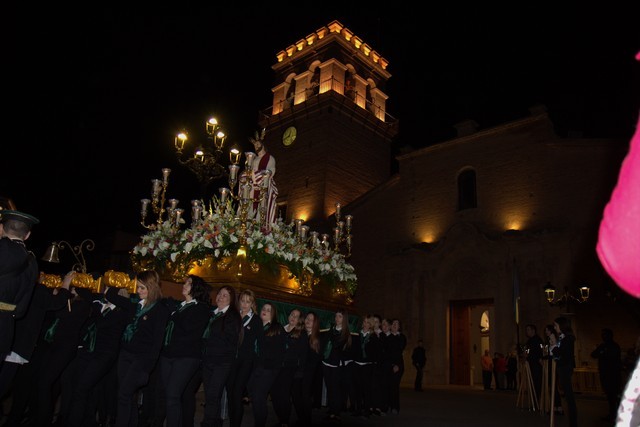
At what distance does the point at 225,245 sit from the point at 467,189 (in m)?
18.2

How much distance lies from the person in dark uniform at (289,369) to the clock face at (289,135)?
992 inches

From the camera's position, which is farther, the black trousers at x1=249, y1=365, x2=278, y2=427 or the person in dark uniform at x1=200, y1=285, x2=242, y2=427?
the black trousers at x1=249, y1=365, x2=278, y2=427

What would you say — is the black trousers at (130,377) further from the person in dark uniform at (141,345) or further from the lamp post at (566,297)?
the lamp post at (566,297)

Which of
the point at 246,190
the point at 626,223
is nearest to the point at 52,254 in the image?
the point at 246,190

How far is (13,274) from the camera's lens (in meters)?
4.21

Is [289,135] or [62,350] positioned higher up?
[289,135]

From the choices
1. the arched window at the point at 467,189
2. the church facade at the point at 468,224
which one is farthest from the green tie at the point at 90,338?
the arched window at the point at 467,189

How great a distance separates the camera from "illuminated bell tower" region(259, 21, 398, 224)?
29.7 m

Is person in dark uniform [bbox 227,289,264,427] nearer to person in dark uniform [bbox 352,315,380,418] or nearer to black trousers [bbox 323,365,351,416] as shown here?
black trousers [bbox 323,365,351,416]

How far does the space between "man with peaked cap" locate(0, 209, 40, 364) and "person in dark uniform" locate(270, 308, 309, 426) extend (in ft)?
12.3

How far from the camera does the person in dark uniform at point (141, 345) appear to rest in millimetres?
5469

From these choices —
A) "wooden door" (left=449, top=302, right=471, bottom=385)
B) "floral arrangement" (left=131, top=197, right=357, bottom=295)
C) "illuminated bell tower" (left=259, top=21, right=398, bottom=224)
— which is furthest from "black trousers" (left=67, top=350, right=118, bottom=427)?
"illuminated bell tower" (left=259, top=21, right=398, bottom=224)

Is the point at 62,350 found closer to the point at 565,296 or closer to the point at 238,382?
the point at 238,382

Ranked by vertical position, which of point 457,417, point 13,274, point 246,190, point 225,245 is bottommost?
point 457,417
